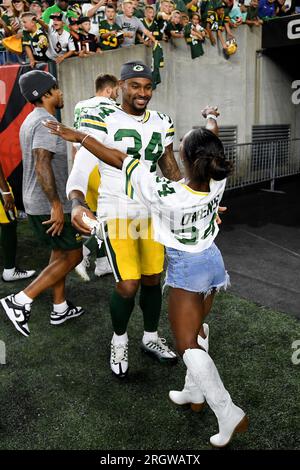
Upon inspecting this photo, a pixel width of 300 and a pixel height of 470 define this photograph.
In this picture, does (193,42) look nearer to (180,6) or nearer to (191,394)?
(180,6)

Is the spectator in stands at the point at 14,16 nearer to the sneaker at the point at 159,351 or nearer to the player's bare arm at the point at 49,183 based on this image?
the player's bare arm at the point at 49,183

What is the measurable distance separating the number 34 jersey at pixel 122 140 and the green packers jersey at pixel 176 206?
502 millimetres

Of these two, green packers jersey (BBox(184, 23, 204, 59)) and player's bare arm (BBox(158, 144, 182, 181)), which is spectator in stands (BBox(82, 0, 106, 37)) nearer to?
green packers jersey (BBox(184, 23, 204, 59))

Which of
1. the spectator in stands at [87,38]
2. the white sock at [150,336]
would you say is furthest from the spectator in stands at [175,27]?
the white sock at [150,336]

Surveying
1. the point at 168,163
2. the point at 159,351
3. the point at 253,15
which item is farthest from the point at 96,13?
the point at 159,351

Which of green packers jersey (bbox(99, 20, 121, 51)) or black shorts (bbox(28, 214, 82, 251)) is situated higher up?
green packers jersey (bbox(99, 20, 121, 51))

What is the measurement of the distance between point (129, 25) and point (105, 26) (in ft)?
1.94

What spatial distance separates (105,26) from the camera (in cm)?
840

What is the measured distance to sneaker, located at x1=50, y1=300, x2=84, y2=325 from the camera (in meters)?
3.90

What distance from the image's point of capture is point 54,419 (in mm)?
2656

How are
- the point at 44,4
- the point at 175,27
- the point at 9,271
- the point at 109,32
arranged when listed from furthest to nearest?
the point at 175,27, the point at 44,4, the point at 109,32, the point at 9,271

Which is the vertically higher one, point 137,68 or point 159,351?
point 137,68

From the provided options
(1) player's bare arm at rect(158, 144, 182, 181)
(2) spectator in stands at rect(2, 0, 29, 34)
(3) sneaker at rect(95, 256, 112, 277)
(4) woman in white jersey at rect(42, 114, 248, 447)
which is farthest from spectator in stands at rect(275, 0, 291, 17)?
(4) woman in white jersey at rect(42, 114, 248, 447)

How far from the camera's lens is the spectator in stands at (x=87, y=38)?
807 centimetres
